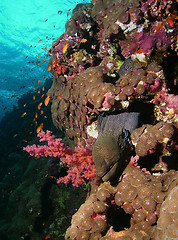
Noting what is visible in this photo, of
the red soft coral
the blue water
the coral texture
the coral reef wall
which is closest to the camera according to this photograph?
the coral texture

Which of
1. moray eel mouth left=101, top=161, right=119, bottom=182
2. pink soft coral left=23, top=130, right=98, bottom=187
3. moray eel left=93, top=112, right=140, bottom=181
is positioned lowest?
pink soft coral left=23, top=130, right=98, bottom=187

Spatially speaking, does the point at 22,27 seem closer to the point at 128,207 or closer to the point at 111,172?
the point at 111,172

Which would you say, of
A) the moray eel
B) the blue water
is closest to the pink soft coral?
the moray eel

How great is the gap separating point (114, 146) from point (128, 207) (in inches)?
49.2

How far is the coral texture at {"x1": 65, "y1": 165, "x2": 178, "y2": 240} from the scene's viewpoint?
2568mm

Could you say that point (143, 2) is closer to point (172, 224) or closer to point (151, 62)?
point (151, 62)

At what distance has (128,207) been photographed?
289 centimetres

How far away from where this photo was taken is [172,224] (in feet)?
6.05

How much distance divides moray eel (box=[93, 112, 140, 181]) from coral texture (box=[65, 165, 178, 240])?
0.28m

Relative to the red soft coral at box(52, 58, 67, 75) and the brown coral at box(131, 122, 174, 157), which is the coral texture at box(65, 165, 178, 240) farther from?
the red soft coral at box(52, 58, 67, 75)

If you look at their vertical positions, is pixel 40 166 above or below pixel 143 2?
below

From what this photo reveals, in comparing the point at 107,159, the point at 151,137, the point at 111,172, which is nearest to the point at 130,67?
the point at 151,137

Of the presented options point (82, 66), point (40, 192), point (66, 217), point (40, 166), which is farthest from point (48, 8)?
point (66, 217)

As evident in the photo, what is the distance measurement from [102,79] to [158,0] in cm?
228
